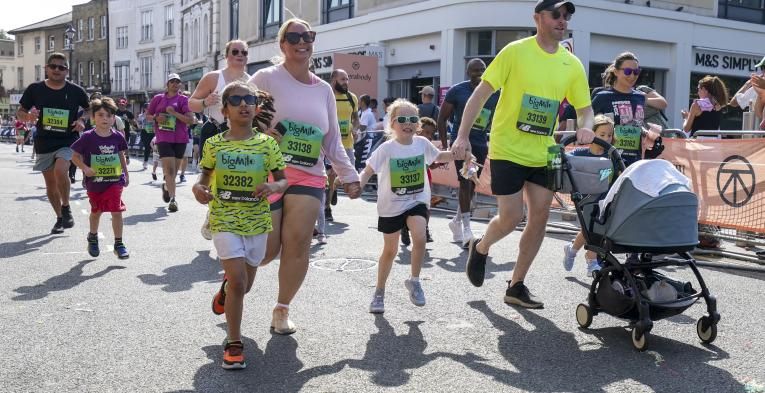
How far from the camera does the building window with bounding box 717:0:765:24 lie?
86.2 ft

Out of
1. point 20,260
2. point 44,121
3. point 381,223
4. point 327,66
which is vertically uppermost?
point 327,66

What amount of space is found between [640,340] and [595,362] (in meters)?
0.35

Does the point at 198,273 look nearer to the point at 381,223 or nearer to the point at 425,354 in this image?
the point at 381,223

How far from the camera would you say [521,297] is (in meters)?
5.58

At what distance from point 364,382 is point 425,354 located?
60 centimetres

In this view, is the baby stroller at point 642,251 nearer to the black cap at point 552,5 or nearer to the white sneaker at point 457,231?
the black cap at point 552,5

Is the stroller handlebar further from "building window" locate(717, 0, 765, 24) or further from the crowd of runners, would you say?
"building window" locate(717, 0, 765, 24)

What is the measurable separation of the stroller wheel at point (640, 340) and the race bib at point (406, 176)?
Result: 1891 millimetres

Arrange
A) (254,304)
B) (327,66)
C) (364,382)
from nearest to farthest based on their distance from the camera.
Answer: (364,382)
(254,304)
(327,66)

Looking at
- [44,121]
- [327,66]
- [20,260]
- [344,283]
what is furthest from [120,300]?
[327,66]

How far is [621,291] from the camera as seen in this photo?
4621mm

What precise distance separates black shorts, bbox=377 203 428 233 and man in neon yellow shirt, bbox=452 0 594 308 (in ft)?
1.84

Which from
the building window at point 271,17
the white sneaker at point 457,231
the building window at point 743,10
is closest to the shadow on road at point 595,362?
the white sneaker at point 457,231

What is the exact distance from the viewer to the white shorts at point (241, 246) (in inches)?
161
